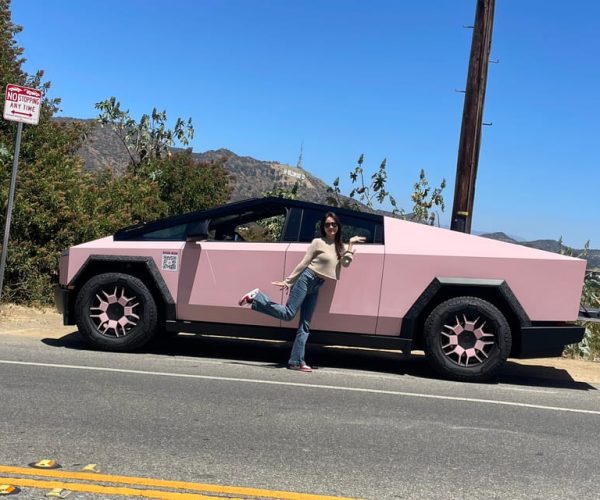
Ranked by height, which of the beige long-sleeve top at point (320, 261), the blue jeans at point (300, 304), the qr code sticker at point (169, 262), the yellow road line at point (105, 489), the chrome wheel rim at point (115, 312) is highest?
the beige long-sleeve top at point (320, 261)

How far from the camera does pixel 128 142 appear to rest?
105ft

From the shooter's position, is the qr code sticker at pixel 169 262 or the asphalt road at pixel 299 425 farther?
the qr code sticker at pixel 169 262

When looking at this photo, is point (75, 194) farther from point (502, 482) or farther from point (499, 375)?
point (502, 482)

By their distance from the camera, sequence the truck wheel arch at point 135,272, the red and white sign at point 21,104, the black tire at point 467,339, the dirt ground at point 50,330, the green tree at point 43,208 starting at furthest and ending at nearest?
the green tree at point 43,208
the red and white sign at point 21,104
the dirt ground at point 50,330
the truck wheel arch at point 135,272
the black tire at point 467,339

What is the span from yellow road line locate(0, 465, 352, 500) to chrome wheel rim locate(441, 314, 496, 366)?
10.8ft

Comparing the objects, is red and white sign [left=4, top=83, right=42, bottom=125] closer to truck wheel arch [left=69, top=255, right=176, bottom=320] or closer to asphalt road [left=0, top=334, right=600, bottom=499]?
truck wheel arch [left=69, top=255, right=176, bottom=320]

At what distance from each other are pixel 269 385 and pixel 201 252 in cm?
174

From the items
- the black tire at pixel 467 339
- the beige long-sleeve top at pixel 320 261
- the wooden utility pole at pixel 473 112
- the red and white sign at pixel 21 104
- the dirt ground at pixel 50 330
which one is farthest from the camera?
the wooden utility pole at pixel 473 112

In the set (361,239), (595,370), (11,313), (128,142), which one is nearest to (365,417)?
(361,239)

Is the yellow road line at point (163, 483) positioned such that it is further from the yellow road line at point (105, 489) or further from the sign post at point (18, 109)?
the sign post at point (18, 109)

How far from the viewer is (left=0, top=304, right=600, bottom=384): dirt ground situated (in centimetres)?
775

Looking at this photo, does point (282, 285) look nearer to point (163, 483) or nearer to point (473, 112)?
point (163, 483)

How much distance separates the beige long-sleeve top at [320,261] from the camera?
6457 millimetres

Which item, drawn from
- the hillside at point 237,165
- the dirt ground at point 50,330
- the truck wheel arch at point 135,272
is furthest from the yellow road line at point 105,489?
the hillside at point 237,165
